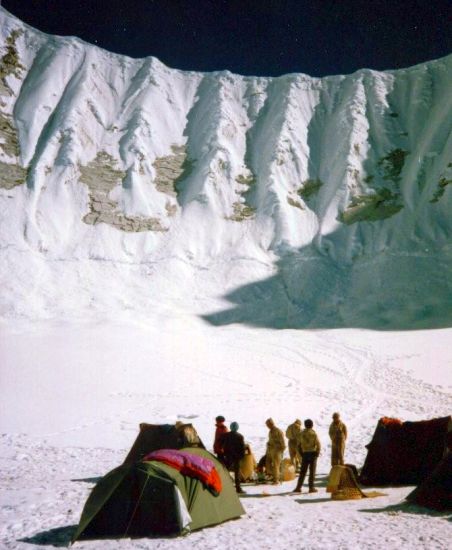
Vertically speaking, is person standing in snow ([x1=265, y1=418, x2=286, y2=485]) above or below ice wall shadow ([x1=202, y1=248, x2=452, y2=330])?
below

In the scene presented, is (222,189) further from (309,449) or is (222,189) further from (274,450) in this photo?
(309,449)

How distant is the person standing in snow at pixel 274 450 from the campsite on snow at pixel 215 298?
0.20 meters

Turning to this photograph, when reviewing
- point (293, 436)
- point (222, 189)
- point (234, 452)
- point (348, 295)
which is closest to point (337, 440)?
point (293, 436)

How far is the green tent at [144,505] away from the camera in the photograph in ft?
21.7

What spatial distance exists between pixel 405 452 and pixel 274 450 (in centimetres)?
243

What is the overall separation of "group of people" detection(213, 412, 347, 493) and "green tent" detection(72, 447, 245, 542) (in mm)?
1917

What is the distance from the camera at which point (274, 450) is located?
9.64 metres

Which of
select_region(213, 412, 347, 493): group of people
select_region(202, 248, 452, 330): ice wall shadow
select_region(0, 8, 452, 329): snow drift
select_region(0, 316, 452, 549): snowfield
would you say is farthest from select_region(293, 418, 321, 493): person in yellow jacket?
select_region(0, 8, 452, 329): snow drift

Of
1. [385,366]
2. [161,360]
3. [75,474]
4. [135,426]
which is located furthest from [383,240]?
[75,474]

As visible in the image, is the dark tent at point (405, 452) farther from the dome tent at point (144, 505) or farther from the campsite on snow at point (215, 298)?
the dome tent at point (144, 505)

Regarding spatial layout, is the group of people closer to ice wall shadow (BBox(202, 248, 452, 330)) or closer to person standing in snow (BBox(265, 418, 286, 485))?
person standing in snow (BBox(265, 418, 286, 485))

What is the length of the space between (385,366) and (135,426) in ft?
44.9

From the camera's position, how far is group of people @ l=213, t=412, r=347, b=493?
883 centimetres

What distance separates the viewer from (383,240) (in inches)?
1788
